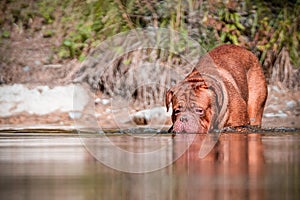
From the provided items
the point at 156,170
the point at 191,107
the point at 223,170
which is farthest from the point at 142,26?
the point at 223,170

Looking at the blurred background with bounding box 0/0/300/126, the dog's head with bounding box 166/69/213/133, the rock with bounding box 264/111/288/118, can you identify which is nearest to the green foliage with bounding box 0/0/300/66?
the blurred background with bounding box 0/0/300/126

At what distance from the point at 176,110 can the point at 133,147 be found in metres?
1.36

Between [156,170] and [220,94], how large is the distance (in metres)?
4.13

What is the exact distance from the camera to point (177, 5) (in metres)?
16.6

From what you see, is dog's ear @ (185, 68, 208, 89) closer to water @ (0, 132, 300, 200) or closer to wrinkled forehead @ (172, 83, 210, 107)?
wrinkled forehead @ (172, 83, 210, 107)

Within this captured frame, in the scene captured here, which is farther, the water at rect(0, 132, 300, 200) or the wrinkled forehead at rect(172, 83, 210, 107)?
the wrinkled forehead at rect(172, 83, 210, 107)

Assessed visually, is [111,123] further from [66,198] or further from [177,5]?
[66,198]

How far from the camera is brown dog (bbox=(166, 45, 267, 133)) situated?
10.9 meters

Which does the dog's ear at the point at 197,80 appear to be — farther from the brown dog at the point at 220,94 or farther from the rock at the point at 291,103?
the rock at the point at 291,103

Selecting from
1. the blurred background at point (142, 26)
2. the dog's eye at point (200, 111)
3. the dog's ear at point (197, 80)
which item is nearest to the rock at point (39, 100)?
the blurred background at point (142, 26)

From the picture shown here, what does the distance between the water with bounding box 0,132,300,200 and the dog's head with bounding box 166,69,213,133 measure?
0.17m

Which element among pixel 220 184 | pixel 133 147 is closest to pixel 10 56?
pixel 133 147

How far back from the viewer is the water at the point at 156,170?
227 inches

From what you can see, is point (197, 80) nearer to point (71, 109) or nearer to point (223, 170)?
point (71, 109)
